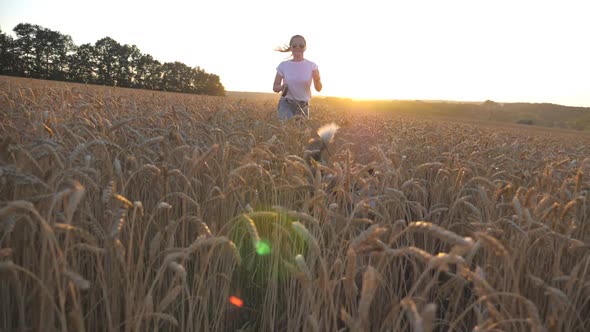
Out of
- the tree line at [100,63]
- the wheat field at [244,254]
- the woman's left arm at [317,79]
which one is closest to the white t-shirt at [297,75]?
the woman's left arm at [317,79]

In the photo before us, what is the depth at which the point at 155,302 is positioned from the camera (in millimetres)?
2006

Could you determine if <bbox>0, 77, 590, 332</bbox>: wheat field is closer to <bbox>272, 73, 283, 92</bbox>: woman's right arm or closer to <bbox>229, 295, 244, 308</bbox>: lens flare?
<bbox>229, 295, 244, 308</bbox>: lens flare

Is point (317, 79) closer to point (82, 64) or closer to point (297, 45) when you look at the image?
point (297, 45)

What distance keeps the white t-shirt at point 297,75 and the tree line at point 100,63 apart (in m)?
45.8

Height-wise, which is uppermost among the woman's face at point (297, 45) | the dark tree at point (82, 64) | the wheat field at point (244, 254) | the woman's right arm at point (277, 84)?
the dark tree at point (82, 64)

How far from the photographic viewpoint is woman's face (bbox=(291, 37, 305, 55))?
7.09 metres

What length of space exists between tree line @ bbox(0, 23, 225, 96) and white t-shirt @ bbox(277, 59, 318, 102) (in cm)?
4580

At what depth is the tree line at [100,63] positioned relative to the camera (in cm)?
5075

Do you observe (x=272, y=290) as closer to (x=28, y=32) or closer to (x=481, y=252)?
(x=481, y=252)

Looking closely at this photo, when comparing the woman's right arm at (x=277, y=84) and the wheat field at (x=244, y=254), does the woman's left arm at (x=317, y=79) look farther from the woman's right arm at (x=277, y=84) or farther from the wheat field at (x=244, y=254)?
the wheat field at (x=244, y=254)

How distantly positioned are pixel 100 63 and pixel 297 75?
53414 mm

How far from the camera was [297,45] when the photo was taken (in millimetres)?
7102

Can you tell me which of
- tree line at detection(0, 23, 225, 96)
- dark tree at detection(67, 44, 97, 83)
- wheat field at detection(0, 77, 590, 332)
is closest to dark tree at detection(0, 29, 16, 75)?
tree line at detection(0, 23, 225, 96)

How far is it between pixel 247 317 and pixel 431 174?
2837 mm
